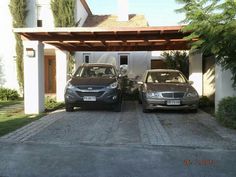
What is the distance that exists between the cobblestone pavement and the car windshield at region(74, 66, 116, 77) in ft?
6.38

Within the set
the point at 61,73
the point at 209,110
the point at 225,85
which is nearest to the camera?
the point at 225,85

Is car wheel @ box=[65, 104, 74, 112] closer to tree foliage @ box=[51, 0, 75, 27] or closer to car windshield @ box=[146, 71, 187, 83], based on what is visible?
car windshield @ box=[146, 71, 187, 83]

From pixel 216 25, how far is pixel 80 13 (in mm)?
15404

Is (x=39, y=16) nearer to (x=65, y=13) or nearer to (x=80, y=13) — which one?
(x=65, y=13)

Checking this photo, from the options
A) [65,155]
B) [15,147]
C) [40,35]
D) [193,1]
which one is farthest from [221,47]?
[40,35]

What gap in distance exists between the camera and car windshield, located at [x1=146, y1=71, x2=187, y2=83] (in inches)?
565

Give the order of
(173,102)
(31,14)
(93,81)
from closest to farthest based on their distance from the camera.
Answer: (173,102)
(93,81)
(31,14)

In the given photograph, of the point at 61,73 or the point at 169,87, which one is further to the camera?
the point at 61,73

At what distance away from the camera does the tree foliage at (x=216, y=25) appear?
923 centimetres

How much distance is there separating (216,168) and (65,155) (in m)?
2.80

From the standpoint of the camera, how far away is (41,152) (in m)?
7.29

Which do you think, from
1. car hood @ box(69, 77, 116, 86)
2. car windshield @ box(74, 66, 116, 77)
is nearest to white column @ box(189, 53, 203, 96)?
car windshield @ box(74, 66, 116, 77)

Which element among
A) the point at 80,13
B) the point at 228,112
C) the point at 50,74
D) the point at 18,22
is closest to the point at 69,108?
the point at 228,112

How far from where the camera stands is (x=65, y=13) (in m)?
21.4
